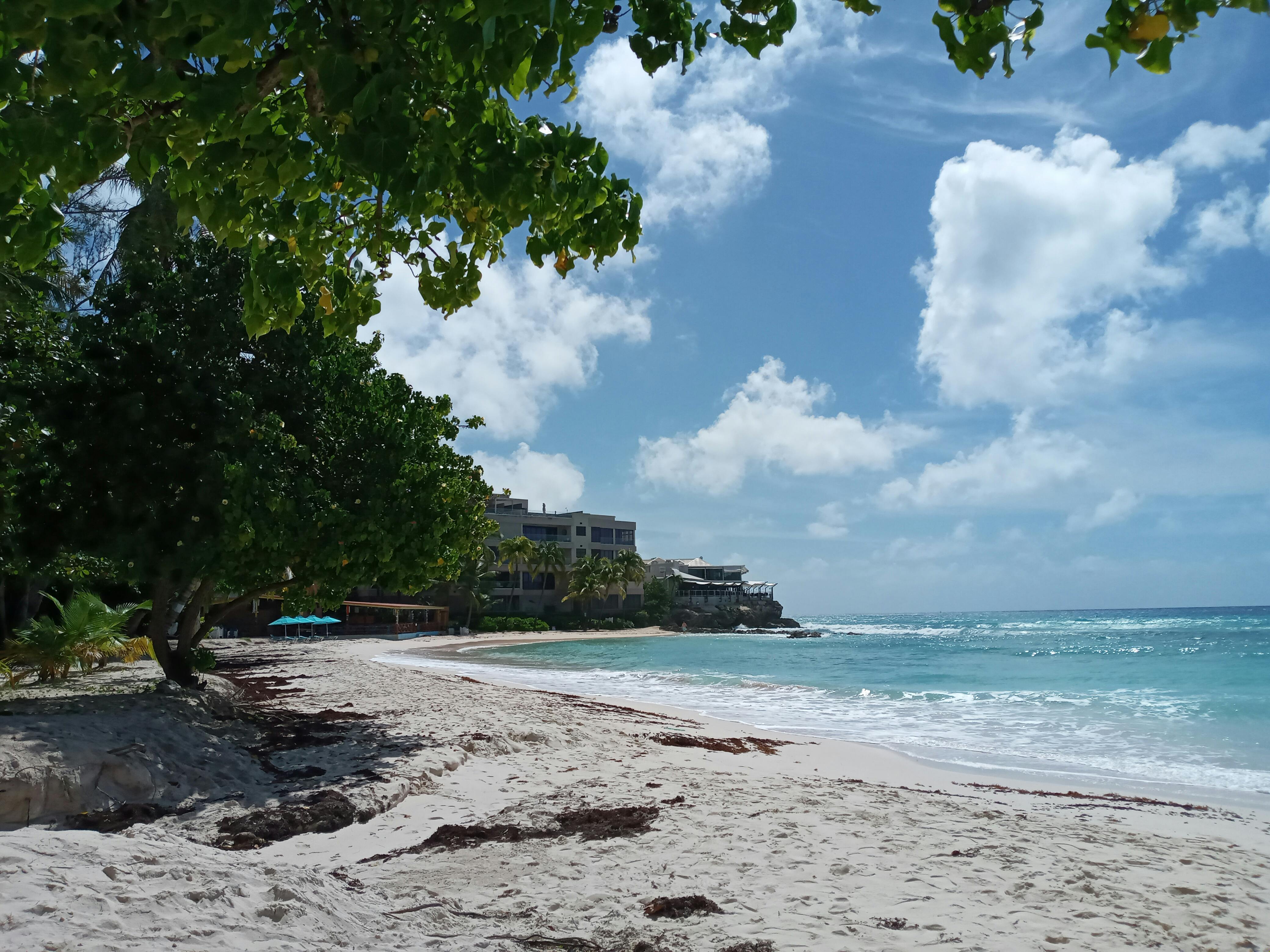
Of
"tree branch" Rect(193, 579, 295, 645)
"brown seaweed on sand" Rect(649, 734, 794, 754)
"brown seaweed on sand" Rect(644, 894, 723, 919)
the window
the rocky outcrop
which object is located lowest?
the rocky outcrop

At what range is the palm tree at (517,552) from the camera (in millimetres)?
68688

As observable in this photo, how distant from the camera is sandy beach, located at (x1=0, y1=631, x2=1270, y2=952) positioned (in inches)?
158

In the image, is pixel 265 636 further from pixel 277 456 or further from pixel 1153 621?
pixel 1153 621

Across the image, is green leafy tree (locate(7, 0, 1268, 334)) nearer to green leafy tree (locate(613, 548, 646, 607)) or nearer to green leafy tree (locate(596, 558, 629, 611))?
green leafy tree (locate(596, 558, 629, 611))

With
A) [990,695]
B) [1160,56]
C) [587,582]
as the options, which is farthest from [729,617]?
[1160,56]

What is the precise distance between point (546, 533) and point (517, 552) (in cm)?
719

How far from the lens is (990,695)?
24.4 metres

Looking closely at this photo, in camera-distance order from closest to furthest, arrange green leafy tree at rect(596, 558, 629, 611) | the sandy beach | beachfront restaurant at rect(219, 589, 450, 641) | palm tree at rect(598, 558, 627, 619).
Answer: the sandy beach
beachfront restaurant at rect(219, 589, 450, 641)
green leafy tree at rect(596, 558, 629, 611)
palm tree at rect(598, 558, 627, 619)

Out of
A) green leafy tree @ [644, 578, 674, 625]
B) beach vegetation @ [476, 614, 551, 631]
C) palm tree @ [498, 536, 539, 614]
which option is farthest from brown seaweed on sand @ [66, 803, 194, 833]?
green leafy tree @ [644, 578, 674, 625]

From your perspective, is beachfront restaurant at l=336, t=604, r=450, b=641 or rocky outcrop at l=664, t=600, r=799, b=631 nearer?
beachfront restaurant at l=336, t=604, r=450, b=641

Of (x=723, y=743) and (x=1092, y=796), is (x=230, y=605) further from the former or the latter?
(x=1092, y=796)

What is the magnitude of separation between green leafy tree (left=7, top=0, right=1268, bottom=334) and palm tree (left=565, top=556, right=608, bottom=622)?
7313 centimetres

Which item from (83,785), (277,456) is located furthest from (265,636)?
(83,785)

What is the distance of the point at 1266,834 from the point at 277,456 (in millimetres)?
12570
